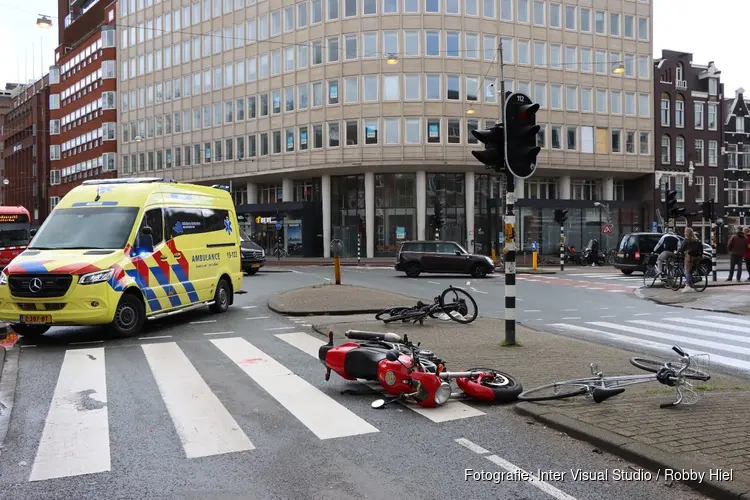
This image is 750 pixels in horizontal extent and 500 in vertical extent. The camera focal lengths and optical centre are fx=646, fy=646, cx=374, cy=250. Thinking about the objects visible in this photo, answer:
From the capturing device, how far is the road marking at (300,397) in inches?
220

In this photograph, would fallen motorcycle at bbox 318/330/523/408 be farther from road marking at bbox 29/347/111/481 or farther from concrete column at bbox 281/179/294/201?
concrete column at bbox 281/179/294/201

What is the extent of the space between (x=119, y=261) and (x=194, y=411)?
5.03 meters

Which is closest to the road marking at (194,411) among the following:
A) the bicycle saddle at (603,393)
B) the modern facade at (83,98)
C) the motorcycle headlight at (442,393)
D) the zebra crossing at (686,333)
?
the motorcycle headlight at (442,393)

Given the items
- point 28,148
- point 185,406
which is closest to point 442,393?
point 185,406

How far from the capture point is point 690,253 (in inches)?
759

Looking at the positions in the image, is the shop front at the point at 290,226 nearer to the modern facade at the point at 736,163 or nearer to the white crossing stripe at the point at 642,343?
the modern facade at the point at 736,163

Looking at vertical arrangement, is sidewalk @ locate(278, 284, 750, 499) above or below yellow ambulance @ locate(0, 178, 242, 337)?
below

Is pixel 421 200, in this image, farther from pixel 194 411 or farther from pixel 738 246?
pixel 194 411

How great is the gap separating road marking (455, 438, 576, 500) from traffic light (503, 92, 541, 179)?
474 centimetres

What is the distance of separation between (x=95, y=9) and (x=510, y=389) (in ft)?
262

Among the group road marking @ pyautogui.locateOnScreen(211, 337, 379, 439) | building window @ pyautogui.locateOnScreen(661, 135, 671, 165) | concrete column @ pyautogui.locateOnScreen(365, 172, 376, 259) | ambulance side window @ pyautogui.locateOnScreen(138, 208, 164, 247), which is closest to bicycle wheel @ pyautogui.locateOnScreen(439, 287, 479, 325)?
road marking @ pyautogui.locateOnScreen(211, 337, 379, 439)

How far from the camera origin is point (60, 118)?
78.8 m

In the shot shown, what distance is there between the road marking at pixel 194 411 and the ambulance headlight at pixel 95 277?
1.88 metres

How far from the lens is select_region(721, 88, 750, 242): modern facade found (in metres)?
60.8
